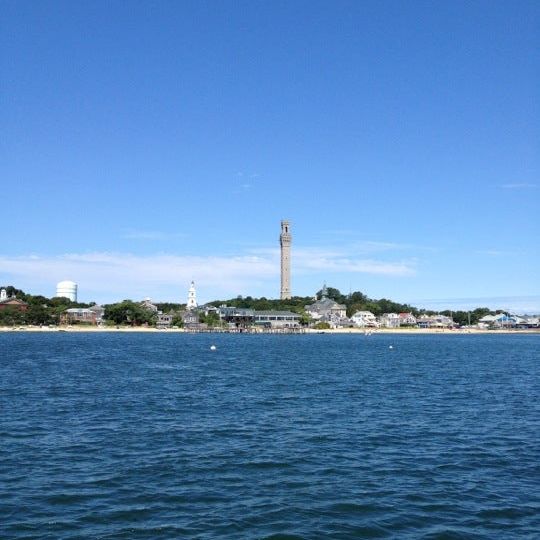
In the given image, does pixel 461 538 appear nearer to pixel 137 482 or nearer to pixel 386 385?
pixel 137 482

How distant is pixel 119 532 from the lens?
15.8 m

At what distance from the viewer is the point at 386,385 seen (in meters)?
49.8

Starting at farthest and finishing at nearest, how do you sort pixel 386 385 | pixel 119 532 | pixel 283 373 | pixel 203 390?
pixel 283 373 → pixel 386 385 → pixel 203 390 → pixel 119 532

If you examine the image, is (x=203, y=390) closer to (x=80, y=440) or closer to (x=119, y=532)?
(x=80, y=440)

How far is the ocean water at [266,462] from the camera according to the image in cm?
1686

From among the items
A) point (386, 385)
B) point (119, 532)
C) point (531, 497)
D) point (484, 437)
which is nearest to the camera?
point (119, 532)

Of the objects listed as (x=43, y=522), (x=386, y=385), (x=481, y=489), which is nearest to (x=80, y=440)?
(x=43, y=522)

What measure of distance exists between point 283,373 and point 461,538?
144 feet

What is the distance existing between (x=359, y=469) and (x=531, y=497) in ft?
20.1

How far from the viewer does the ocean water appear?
16.9 metres

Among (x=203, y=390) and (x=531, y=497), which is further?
(x=203, y=390)

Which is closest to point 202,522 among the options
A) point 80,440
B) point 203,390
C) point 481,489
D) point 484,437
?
point 481,489

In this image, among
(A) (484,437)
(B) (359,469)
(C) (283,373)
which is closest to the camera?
(B) (359,469)

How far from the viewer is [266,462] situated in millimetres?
23312
